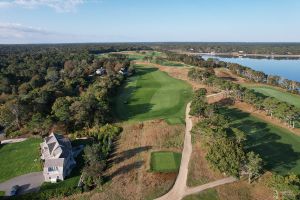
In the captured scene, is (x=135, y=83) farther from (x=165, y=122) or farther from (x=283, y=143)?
(x=283, y=143)

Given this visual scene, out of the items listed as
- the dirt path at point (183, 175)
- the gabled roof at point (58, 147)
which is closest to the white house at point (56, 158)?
the gabled roof at point (58, 147)

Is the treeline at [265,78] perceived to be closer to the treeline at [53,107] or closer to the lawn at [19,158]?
the treeline at [53,107]

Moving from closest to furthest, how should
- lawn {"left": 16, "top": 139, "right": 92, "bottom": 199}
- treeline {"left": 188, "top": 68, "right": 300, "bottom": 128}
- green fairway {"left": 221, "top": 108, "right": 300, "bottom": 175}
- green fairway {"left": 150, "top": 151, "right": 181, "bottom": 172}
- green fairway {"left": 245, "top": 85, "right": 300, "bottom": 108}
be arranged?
lawn {"left": 16, "top": 139, "right": 92, "bottom": 199} → green fairway {"left": 150, "top": 151, "right": 181, "bottom": 172} → green fairway {"left": 221, "top": 108, "right": 300, "bottom": 175} → treeline {"left": 188, "top": 68, "right": 300, "bottom": 128} → green fairway {"left": 245, "top": 85, "right": 300, "bottom": 108}

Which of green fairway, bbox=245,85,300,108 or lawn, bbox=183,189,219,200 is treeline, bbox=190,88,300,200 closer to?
lawn, bbox=183,189,219,200

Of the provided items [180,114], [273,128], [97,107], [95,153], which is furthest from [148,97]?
[95,153]

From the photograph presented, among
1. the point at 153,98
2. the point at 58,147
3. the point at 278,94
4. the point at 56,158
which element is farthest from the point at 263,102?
the point at 56,158

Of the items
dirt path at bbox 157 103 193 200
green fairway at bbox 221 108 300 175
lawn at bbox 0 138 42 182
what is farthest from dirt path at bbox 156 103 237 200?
lawn at bbox 0 138 42 182
